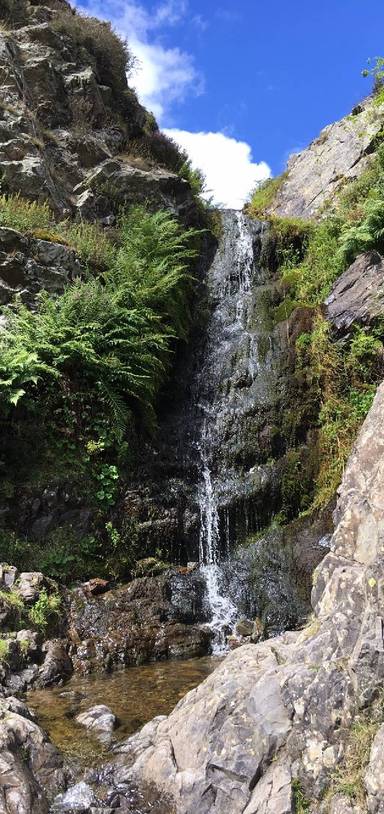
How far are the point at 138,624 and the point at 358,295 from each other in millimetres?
7594

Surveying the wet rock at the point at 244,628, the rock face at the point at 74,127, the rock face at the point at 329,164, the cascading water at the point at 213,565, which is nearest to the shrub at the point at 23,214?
the rock face at the point at 74,127

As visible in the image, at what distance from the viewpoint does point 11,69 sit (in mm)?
14805

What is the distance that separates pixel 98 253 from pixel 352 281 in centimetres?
537

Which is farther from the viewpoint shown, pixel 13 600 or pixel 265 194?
pixel 265 194

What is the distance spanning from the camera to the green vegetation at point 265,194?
21009 mm

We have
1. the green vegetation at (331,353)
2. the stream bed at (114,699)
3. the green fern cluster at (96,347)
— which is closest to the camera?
the stream bed at (114,699)

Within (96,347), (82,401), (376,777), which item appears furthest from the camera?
(96,347)

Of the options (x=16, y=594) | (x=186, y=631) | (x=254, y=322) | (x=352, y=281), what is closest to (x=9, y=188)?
(x=254, y=322)

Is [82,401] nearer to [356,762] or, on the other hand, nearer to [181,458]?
[181,458]

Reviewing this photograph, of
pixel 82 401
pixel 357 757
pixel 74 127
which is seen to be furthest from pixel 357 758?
pixel 74 127

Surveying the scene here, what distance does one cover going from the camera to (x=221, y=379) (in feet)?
38.9

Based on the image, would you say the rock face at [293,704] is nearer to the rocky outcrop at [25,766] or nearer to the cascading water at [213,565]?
the rocky outcrop at [25,766]

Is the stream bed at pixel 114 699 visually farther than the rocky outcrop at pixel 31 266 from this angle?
No

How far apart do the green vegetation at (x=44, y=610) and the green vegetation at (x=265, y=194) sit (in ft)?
53.5
